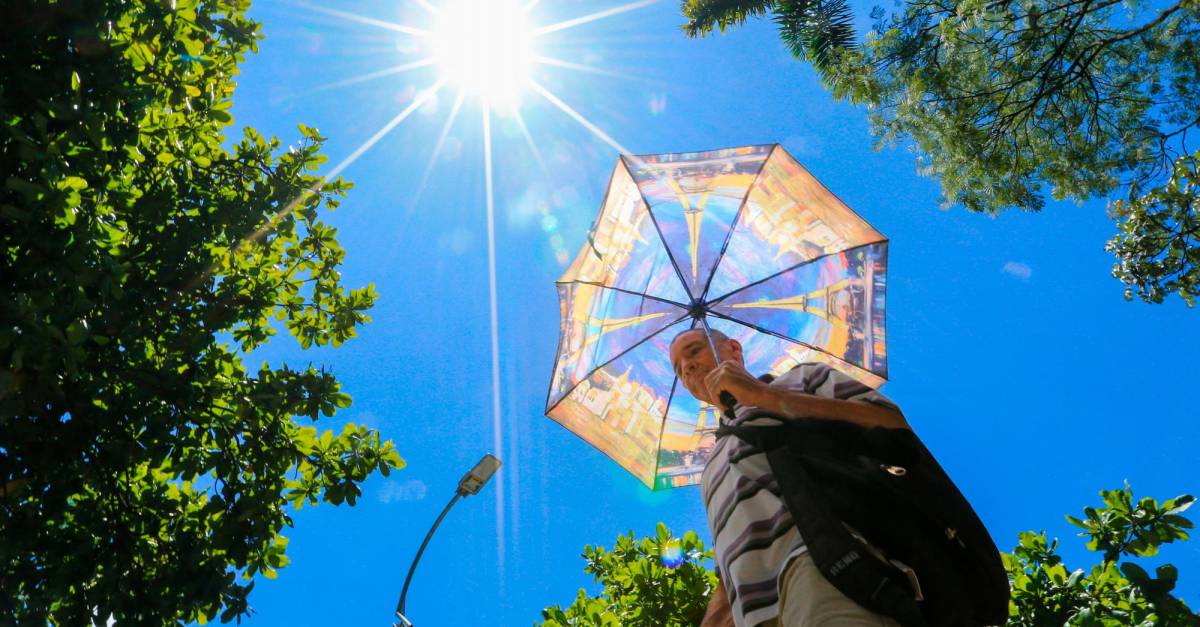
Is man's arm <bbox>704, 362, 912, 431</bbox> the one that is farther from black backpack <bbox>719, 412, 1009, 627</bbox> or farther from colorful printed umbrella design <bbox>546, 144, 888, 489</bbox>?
colorful printed umbrella design <bbox>546, 144, 888, 489</bbox>

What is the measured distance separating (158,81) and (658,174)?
3.46 m

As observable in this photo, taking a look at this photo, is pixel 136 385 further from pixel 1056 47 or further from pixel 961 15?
pixel 1056 47

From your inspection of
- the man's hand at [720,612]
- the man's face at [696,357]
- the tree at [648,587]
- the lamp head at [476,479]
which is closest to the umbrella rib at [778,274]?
the man's face at [696,357]

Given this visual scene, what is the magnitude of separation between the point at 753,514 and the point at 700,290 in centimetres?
295

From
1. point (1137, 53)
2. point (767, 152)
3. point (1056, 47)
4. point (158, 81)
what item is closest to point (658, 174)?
point (767, 152)

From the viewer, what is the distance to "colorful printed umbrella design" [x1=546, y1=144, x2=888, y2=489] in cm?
471

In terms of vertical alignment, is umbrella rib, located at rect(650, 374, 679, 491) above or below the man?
above

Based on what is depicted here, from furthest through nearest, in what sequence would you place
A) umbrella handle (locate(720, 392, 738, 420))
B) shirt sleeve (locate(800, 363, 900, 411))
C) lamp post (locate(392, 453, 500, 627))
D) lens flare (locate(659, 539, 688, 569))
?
1. lamp post (locate(392, 453, 500, 627))
2. lens flare (locate(659, 539, 688, 569))
3. umbrella handle (locate(720, 392, 738, 420))
4. shirt sleeve (locate(800, 363, 900, 411))

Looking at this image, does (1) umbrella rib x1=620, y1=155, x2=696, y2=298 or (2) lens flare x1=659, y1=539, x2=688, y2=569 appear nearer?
(1) umbrella rib x1=620, y1=155, x2=696, y2=298

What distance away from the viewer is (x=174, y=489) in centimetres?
450

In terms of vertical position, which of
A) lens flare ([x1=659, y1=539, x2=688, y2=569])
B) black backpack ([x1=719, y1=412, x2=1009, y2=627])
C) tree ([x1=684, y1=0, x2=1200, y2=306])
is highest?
tree ([x1=684, y1=0, x2=1200, y2=306])

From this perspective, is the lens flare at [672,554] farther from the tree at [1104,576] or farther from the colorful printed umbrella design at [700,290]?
the tree at [1104,576]

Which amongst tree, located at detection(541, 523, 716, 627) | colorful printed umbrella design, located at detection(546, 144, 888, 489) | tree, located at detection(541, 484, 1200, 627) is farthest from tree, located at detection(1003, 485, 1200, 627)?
tree, located at detection(541, 523, 716, 627)

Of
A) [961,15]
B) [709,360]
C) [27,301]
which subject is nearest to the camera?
[27,301]
